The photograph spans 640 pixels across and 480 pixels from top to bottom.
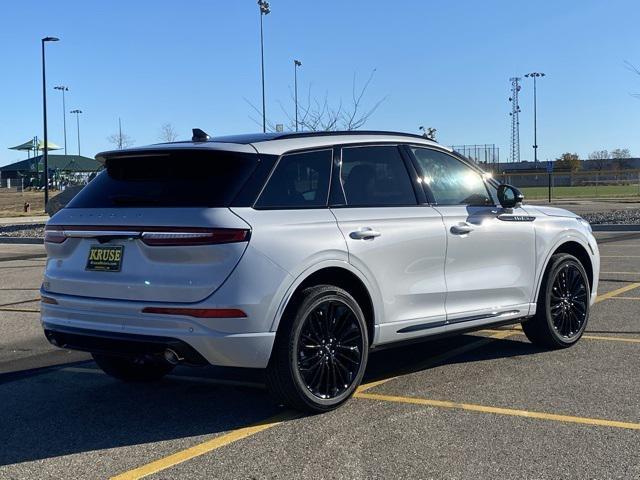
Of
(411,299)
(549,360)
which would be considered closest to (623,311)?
(549,360)

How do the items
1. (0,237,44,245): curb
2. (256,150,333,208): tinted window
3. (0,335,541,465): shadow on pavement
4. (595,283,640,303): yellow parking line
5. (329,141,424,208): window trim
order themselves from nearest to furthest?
(0,335,541,465): shadow on pavement, (256,150,333,208): tinted window, (329,141,424,208): window trim, (595,283,640,303): yellow parking line, (0,237,44,245): curb

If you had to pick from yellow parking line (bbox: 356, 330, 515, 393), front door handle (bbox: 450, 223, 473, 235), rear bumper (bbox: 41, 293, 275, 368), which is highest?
front door handle (bbox: 450, 223, 473, 235)

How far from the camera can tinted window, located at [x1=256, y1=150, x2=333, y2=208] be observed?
186 inches

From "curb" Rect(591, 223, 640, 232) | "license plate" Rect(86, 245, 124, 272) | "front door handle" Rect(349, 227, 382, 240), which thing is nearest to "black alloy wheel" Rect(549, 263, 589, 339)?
"front door handle" Rect(349, 227, 382, 240)

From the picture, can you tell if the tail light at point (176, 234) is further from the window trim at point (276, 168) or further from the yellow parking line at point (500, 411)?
the yellow parking line at point (500, 411)

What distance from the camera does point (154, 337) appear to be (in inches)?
173

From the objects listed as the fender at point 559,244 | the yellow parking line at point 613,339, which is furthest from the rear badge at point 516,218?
the yellow parking line at point 613,339

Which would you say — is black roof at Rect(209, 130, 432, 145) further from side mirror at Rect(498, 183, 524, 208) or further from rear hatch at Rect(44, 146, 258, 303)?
side mirror at Rect(498, 183, 524, 208)

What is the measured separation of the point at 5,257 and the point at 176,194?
1412cm

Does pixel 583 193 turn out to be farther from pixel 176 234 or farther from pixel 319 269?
pixel 176 234

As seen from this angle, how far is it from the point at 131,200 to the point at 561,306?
155 inches

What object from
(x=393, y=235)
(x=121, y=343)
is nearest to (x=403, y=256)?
(x=393, y=235)

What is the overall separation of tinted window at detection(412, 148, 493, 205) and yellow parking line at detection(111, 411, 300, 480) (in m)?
2.12

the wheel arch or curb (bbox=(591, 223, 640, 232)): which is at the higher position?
the wheel arch
